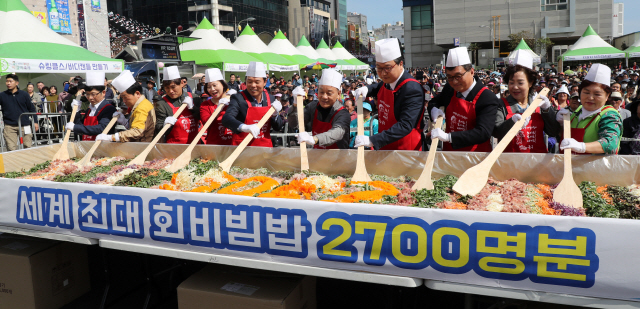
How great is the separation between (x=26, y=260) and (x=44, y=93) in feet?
37.4

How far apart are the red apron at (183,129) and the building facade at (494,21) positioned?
207 feet

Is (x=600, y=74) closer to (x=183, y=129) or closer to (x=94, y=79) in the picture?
(x=183, y=129)

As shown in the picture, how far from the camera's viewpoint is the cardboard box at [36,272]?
3.50 metres

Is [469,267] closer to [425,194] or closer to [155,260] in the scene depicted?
[425,194]

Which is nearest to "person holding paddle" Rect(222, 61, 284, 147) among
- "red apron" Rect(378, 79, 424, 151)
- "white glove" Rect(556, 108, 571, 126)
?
"red apron" Rect(378, 79, 424, 151)

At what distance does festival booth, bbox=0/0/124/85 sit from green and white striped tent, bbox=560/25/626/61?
84.5 ft

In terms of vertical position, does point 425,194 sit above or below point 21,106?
below

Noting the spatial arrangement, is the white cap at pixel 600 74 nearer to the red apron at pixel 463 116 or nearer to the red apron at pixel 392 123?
the red apron at pixel 463 116

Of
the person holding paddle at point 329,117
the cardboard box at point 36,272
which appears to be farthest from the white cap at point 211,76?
the cardboard box at point 36,272

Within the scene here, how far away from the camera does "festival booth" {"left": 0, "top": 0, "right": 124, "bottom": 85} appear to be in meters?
10.1

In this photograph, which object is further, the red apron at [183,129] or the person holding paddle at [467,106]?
the red apron at [183,129]

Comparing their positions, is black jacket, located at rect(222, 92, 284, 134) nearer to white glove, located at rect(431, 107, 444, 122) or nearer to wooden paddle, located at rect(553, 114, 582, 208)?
white glove, located at rect(431, 107, 444, 122)

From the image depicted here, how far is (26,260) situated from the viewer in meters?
3.47

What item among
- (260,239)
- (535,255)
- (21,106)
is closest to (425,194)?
(535,255)
